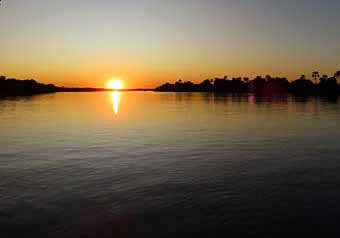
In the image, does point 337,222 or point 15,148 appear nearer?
point 337,222

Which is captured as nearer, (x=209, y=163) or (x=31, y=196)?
(x=31, y=196)

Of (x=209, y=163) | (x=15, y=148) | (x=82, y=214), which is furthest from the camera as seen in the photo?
(x=15, y=148)

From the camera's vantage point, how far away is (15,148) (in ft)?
99.5

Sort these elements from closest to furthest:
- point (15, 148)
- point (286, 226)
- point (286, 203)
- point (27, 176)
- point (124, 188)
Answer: point (286, 226) → point (286, 203) → point (124, 188) → point (27, 176) → point (15, 148)

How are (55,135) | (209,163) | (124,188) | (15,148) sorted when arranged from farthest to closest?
(55,135) → (15,148) → (209,163) → (124,188)

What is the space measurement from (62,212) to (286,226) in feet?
34.0

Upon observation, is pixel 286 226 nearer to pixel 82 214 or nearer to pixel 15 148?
pixel 82 214

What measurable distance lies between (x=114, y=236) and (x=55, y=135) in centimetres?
3006

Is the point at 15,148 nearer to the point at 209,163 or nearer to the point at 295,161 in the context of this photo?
the point at 209,163

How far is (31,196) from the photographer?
16.5 meters

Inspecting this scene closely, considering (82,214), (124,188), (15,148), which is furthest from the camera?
(15,148)

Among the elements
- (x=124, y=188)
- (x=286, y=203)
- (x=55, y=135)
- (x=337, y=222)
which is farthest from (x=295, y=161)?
(x=55, y=135)

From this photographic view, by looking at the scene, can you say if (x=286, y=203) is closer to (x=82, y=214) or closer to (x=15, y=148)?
(x=82, y=214)

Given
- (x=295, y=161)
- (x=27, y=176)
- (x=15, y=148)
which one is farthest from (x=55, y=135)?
(x=295, y=161)
